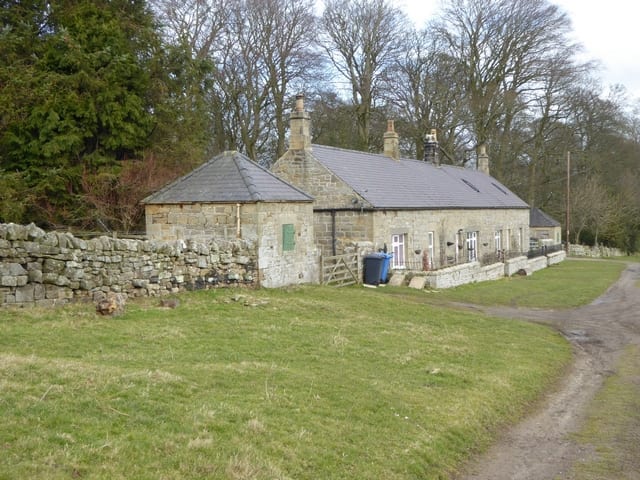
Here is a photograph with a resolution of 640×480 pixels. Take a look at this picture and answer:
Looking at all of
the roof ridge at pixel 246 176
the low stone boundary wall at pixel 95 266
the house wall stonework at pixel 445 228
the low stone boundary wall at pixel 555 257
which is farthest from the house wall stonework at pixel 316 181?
the low stone boundary wall at pixel 555 257

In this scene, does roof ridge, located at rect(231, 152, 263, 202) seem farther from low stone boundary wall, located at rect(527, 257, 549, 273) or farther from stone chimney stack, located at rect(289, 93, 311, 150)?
low stone boundary wall, located at rect(527, 257, 549, 273)

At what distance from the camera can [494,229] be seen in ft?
113

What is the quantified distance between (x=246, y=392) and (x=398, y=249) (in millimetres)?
17781

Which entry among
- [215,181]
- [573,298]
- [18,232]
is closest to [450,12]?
[573,298]

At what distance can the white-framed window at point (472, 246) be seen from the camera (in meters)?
31.2

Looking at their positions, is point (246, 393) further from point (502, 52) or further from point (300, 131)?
point (502, 52)

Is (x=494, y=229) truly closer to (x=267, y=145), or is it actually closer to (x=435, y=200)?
(x=435, y=200)

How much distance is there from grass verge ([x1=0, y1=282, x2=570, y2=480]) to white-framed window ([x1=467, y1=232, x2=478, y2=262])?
56.6 ft

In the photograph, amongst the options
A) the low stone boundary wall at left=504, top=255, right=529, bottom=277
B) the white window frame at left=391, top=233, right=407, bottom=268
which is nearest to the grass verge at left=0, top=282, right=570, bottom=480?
the white window frame at left=391, top=233, right=407, bottom=268

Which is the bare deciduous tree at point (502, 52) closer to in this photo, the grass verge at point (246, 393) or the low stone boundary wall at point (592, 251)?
the low stone boundary wall at point (592, 251)

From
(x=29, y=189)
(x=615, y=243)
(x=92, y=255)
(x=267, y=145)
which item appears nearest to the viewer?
(x=92, y=255)

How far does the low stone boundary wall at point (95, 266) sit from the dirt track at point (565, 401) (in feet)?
27.1

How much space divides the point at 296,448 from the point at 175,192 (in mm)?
13285

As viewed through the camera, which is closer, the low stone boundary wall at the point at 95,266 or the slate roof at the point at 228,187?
the low stone boundary wall at the point at 95,266
